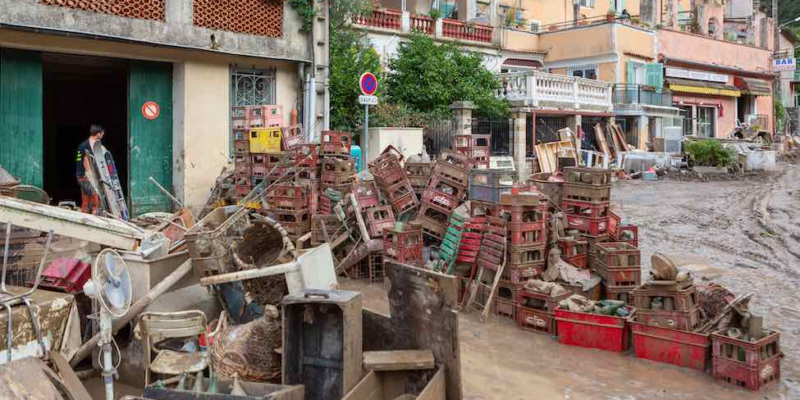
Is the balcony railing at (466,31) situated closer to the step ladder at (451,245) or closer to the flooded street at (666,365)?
the flooded street at (666,365)

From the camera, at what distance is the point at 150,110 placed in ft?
43.5

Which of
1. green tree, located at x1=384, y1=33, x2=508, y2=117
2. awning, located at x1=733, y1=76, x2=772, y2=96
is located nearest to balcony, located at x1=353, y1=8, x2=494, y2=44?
green tree, located at x1=384, y1=33, x2=508, y2=117

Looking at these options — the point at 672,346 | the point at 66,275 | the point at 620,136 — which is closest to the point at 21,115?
the point at 66,275

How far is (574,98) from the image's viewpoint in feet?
81.5

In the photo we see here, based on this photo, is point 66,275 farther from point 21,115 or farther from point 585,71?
point 585,71

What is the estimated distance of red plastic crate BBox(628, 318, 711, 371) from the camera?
613 cm

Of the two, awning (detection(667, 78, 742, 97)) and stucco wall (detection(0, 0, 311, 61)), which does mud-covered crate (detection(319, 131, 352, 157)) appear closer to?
stucco wall (detection(0, 0, 311, 61))

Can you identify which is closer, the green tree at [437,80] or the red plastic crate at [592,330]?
the red plastic crate at [592,330]

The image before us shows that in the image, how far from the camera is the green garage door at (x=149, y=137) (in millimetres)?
13188

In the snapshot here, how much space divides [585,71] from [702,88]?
8.79 m

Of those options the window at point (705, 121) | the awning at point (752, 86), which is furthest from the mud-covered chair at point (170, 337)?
the awning at point (752, 86)

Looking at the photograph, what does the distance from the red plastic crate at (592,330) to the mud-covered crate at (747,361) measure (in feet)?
3.02

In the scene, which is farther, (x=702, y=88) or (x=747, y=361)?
(x=702, y=88)

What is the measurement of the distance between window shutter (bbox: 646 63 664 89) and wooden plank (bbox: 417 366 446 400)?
28.4 metres
